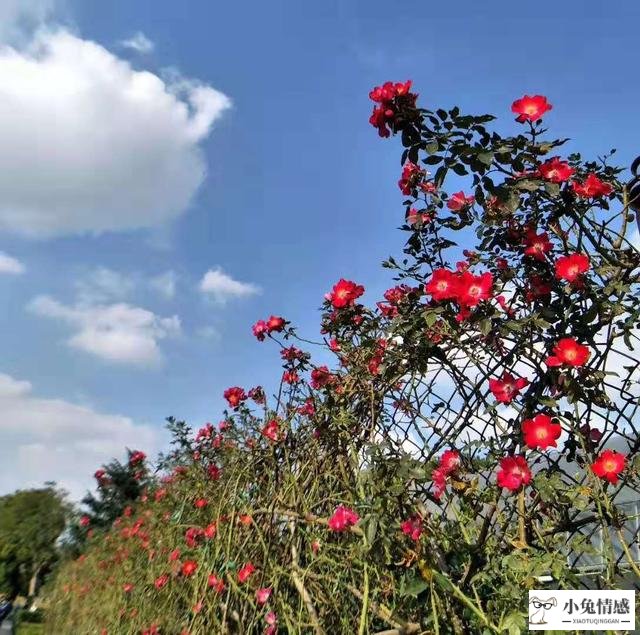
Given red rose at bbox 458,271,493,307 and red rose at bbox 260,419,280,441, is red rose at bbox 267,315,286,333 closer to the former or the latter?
red rose at bbox 260,419,280,441

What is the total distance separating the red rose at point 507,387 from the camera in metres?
1.38

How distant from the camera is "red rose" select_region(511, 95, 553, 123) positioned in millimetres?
1527

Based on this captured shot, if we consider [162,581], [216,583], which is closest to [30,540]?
[162,581]

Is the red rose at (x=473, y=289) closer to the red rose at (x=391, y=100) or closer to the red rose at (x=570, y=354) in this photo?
the red rose at (x=570, y=354)

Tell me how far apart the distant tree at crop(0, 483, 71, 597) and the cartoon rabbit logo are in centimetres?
1339

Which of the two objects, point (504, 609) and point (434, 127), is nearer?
point (504, 609)

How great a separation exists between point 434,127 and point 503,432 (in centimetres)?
72

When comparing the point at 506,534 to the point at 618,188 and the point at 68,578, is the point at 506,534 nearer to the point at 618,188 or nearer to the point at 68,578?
the point at 618,188

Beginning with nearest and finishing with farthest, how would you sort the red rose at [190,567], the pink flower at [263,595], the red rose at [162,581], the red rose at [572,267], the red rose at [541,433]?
→ the red rose at [541,433] < the red rose at [572,267] < the pink flower at [263,595] < the red rose at [190,567] < the red rose at [162,581]

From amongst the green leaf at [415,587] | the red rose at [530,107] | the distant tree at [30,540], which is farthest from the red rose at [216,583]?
the distant tree at [30,540]

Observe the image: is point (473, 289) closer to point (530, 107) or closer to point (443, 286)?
point (443, 286)

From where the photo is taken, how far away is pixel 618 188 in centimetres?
160

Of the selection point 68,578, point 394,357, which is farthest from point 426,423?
point 68,578

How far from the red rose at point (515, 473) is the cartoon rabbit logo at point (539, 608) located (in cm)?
20
